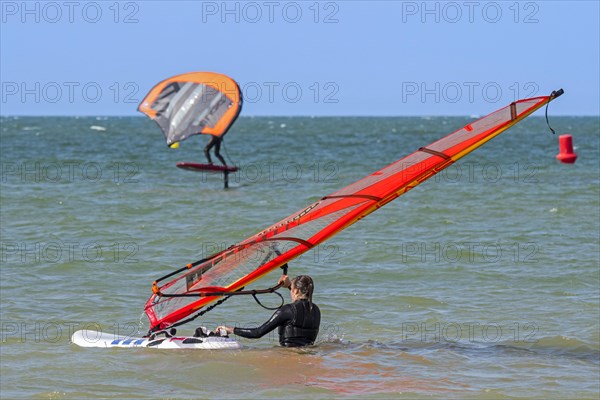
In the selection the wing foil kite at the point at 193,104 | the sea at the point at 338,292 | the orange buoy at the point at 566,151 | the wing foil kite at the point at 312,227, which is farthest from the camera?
the orange buoy at the point at 566,151

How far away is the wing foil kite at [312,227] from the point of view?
29.3 ft

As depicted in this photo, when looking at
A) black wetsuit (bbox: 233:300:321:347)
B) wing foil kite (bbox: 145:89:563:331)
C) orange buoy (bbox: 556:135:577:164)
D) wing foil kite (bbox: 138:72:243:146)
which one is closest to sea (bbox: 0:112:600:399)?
black wetsuit (bbox: 233:300:321:347)

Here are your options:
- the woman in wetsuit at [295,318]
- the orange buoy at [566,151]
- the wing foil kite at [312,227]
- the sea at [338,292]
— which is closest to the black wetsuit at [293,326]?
the woman in wetsuit at [295,318]

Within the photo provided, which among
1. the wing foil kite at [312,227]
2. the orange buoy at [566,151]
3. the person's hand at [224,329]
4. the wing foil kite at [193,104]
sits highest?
the wing foil kite at [193,104]

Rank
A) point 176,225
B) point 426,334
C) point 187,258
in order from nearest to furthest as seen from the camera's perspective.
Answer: point 426,334, point 187,258, point 176,225

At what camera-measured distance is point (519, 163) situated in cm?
3725

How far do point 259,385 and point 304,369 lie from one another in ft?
1.85

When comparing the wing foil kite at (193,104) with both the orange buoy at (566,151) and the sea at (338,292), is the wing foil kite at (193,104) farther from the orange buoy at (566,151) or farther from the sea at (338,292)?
the orange buoy at (566,151)

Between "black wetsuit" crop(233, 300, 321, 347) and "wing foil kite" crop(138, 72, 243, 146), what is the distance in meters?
17.9

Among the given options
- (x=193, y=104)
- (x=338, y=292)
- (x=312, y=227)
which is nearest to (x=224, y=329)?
(x=312, y=227)

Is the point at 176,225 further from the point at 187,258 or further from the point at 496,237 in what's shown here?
the point at 496,237

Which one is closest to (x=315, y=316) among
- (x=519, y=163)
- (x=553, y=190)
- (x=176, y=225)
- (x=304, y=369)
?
(x=304, y=369)

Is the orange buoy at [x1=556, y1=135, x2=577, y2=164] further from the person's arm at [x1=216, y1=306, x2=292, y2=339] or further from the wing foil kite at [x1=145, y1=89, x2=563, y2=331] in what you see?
the person's arm at [x1=216, y1=306, x2=292, y2=339]

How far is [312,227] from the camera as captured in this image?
924cm
